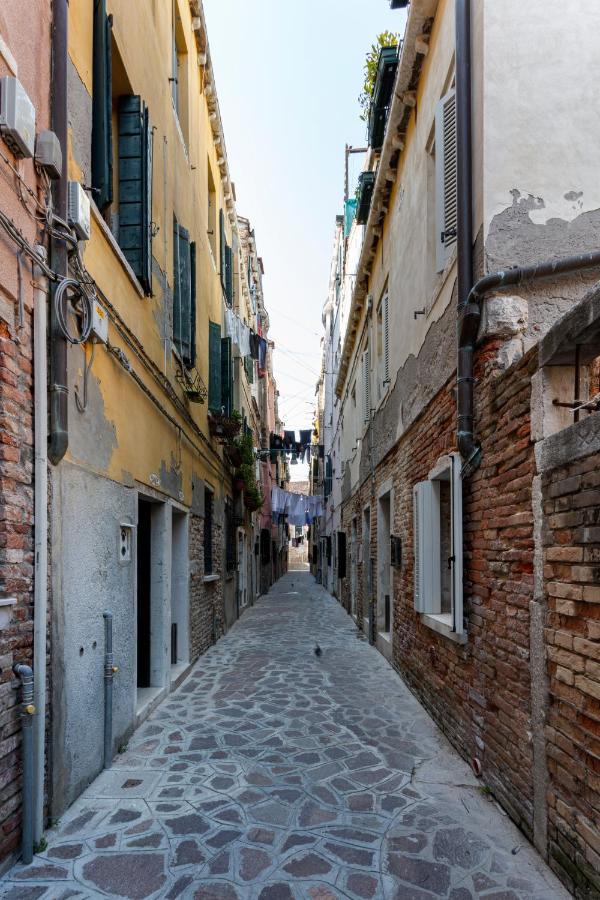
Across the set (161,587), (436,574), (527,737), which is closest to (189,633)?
(161,587)

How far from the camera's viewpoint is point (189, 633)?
314 inches

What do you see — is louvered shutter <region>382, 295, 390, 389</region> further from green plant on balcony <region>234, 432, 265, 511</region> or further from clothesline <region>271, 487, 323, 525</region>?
clothesline <region>271, 487, 323, 525</region>

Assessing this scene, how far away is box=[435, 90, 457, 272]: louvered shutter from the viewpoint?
5188 millimetres

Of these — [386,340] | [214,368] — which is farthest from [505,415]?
[214,368]

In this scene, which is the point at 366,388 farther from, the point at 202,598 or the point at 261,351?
the point at 261,351

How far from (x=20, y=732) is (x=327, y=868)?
1.72 meters

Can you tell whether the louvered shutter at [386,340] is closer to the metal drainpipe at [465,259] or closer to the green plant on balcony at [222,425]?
the green plant on balcony at [222,425]

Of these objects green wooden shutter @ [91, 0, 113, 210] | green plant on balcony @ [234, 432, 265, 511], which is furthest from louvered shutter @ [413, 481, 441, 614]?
green plant on balcony @ [234, 432, 265, 511]

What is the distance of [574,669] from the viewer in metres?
2.87

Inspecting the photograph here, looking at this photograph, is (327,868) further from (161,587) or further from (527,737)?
(161,587)

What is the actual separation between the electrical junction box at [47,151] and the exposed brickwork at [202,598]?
5533 mm

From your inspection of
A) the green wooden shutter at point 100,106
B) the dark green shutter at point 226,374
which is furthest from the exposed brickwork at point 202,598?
the green wooden shutter at point 100,106

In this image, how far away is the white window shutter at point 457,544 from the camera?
455 cm

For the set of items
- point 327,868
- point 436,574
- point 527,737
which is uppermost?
point 436,574
